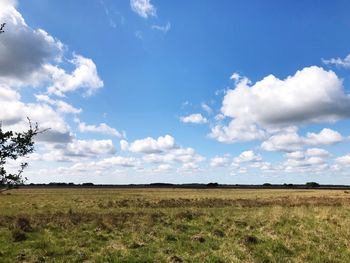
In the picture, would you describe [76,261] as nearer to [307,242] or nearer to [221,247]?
[221,247]

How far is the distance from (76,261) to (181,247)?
4406 millimetres

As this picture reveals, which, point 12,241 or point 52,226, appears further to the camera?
point 52,226

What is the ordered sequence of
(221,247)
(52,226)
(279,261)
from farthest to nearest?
(52,226) < (221,247) < (279,261)

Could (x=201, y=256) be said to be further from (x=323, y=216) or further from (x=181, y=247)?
(x=323, y=216)

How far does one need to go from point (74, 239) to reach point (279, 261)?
30.5 ft

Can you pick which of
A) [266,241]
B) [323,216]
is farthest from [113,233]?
[323,216]

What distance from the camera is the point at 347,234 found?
19031 mm

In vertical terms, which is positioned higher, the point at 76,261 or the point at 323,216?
the point at 323,216

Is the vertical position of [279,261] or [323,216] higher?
[323,216]

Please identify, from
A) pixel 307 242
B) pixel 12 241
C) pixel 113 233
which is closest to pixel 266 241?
pixel 307 242

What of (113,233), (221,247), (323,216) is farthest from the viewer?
(323,216)

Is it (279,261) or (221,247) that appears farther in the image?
(221,247)

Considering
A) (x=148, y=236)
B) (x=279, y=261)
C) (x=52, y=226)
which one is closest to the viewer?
(x=279, y=261)

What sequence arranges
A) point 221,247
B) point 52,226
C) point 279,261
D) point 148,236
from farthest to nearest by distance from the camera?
1. point 52,226
2. point 148,236
3. point 221,247
4. point 279,261
